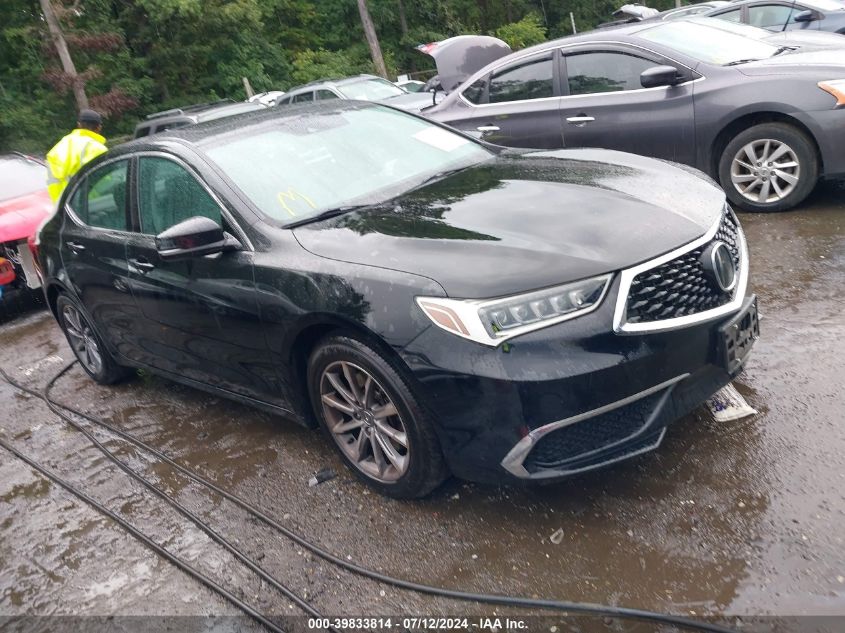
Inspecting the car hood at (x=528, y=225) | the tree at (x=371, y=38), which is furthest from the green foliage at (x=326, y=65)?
the car hood at (x=528, y=225)

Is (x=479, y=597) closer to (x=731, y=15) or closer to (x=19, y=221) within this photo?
(x=19, y=221)

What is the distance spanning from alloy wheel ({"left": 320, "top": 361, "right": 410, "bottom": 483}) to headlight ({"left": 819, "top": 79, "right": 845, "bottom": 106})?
4209 mm

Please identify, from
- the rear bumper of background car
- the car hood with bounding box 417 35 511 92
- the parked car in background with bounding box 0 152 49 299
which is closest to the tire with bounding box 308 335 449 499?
the rear bumper of background car


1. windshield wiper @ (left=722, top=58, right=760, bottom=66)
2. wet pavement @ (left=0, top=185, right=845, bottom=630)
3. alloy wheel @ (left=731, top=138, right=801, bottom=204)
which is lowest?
wet pavement @ (left=0, top=185, right=845, bottom=630)

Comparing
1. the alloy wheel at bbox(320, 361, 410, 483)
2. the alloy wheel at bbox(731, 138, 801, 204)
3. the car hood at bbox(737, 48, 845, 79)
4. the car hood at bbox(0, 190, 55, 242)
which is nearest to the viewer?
the alloy wheel at bbox(320, 361, 410, 483)

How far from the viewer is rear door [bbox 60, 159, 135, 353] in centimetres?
427

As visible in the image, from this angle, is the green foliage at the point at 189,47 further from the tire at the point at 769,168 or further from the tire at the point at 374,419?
the tire at the point at 374,419

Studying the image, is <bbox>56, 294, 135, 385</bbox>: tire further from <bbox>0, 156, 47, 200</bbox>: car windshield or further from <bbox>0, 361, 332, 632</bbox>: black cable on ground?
<bbox>0, 156, 47, 200</bbox>: car windshield

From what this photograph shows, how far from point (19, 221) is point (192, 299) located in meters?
4.83

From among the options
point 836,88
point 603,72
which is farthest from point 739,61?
point 603,72

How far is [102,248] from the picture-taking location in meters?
4.40

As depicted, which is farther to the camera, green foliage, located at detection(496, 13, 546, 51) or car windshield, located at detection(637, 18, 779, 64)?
green foliage, located at detection(496, 13, 546, 51)

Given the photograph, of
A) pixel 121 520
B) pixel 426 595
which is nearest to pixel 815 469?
pixel 426 595

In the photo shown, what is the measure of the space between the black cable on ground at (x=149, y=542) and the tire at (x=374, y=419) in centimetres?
74
